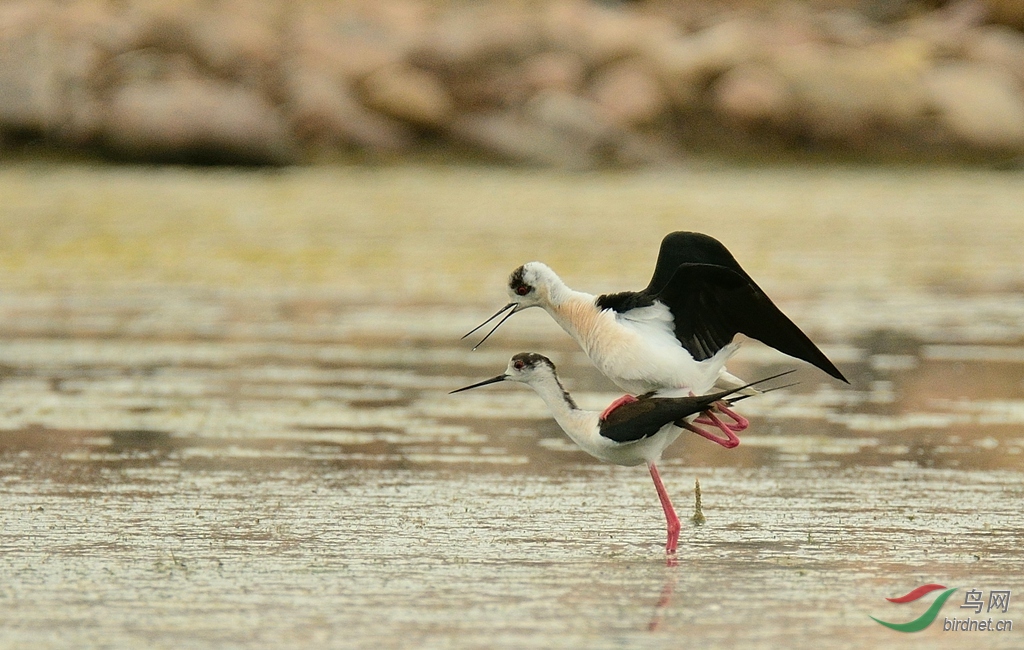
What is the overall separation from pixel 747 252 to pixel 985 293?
2.87 metres

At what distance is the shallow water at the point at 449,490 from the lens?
5570 millimetres

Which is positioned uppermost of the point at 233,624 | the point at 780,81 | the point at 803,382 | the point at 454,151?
the point at 780,81

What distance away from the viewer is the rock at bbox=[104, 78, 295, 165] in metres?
28.3

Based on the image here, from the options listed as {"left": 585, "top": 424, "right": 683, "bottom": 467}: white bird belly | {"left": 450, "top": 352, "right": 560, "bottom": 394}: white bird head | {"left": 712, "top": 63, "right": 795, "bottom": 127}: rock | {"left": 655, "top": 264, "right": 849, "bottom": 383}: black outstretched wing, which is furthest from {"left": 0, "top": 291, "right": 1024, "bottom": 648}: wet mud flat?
{"left": 712, "top": 63, "right": 795, "bottom": 127}: rock

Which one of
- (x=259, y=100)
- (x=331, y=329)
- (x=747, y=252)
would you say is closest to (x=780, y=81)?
(x=259, y=100)

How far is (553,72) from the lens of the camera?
3216 cm

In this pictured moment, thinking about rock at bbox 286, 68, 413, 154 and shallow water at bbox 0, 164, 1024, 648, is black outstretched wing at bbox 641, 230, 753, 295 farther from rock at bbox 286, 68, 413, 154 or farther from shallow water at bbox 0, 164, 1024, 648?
rock at bbox 286, 68, 413, 154

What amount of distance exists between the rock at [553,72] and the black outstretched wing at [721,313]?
24.9 metres

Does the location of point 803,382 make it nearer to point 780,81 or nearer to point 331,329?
point 331,329

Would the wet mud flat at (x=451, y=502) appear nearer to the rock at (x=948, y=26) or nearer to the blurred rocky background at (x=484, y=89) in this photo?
the blurred rocky background at (x=484, y=89)

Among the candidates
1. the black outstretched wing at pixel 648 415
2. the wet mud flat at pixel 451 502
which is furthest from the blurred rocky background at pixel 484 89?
the black outstretched wing at pixel 648 415

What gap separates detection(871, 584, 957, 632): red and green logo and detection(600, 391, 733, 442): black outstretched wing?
0.97 meters

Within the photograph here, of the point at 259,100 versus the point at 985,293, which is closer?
the point at 985,293

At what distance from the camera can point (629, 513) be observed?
23.7 ft
